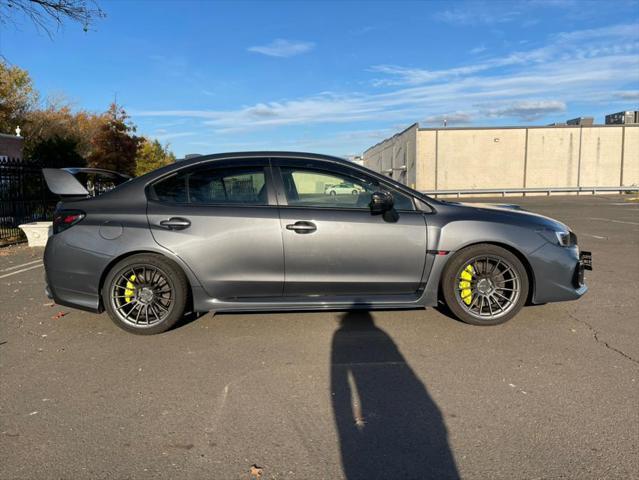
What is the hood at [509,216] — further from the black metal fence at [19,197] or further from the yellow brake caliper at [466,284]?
the black metal fence at [19,197]

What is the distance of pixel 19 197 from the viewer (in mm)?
12430

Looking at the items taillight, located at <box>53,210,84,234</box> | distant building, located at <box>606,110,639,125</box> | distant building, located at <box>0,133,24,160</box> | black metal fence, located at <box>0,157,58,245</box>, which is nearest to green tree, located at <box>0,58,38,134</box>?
distant building, located at <box>0,133,24,160</box>

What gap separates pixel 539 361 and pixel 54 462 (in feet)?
11.5

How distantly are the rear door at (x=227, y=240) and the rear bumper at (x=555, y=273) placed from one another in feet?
8.09

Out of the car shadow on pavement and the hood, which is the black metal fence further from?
the hood

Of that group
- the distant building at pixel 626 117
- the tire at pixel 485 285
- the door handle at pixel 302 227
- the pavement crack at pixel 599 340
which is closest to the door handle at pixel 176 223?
the door handle at pixel 302 227

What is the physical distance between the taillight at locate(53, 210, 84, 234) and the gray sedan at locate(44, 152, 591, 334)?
1cm

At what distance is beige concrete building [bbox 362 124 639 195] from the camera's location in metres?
44.9

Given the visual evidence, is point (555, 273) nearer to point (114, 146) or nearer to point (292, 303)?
point (292, 303)

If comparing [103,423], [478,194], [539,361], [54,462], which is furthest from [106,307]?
[478,194]

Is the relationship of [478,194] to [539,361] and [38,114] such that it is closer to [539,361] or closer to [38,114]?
[38,114]

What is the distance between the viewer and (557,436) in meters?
2.93

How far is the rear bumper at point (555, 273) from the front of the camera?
15.7 ft

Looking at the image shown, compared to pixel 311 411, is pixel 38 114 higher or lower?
higher
